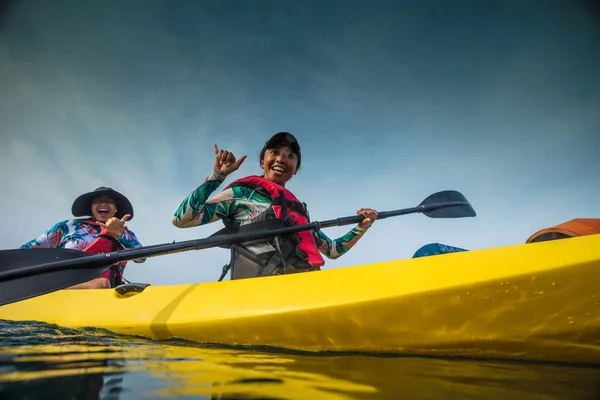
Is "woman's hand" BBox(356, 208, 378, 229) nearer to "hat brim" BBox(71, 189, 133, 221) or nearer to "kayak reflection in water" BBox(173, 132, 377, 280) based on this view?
"kayak reflection in water" BBox(173, 132, 377, 280)

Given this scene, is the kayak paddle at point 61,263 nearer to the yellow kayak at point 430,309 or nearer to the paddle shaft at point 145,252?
the paddle shaft at point 145,252

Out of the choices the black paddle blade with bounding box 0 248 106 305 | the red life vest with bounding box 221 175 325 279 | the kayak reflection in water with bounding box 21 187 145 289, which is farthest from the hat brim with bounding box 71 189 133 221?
the red life vest with bounding box 221 175 325 279

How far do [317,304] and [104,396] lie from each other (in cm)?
106

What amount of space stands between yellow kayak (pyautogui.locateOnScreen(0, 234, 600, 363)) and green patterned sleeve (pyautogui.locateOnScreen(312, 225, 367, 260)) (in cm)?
206

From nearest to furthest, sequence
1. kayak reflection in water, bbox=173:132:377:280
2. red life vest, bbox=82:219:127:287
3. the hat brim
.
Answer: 1. kayak reflection in water, bbox=173:132:377:280
2. red life vest, bbox=82:219:127:287
3. the hat brim

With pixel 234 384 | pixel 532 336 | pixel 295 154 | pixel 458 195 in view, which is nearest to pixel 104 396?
pixel 234 384

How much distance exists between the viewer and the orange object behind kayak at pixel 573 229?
185 centimetres

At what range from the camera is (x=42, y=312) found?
272 centimetres

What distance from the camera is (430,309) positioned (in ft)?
5.15

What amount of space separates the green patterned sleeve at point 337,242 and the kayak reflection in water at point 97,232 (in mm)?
2143

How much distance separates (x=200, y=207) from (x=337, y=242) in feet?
6.42

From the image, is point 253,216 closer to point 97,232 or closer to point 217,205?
point 217,205

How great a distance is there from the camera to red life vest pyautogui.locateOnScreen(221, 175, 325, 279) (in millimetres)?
2949

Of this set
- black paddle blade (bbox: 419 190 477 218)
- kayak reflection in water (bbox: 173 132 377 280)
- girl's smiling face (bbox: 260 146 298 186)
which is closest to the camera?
kayak reflection in water (bbox: 173 132 377 280)
